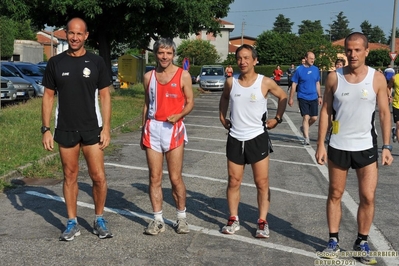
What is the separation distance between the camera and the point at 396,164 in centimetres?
1087

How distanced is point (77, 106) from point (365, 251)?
2.88 m

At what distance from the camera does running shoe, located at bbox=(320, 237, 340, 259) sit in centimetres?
541

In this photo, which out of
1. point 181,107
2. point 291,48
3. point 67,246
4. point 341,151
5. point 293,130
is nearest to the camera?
point 341,151

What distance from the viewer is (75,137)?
5.93 meters

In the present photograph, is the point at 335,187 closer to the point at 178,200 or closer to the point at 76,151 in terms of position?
the point at 178,200

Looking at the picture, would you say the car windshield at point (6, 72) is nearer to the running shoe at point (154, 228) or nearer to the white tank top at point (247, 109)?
the running shoe at point (154, 228)

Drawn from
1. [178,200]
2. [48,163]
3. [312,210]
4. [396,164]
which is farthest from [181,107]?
[396,164]

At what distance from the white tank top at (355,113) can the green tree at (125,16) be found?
1723cm

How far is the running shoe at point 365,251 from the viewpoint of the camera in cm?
530

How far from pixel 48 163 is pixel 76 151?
435cm

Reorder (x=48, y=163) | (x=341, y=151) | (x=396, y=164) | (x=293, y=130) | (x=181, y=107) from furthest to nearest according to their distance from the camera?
(x=293, y=130) → (x=396, y=164) → (x=48, y=163) → (x=181, y=107) → (x=341, y=151)

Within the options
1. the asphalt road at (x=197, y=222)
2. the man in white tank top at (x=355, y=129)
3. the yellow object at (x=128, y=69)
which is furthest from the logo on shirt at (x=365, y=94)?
the yellow object at (x=128, y=69)

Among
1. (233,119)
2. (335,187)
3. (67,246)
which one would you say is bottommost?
(67,246)

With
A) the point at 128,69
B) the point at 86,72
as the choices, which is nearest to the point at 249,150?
the point at 86,72
